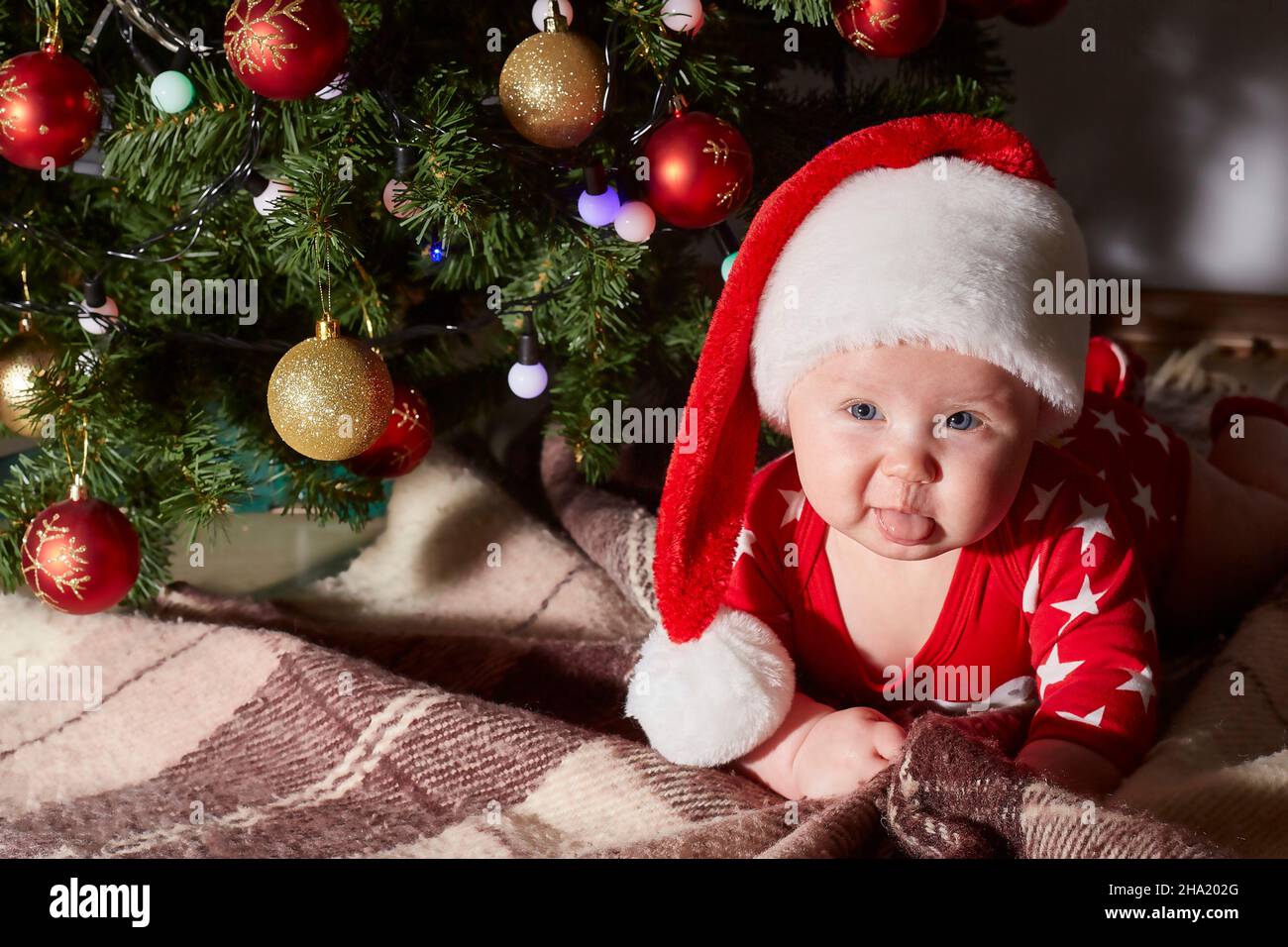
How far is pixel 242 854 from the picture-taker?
677mm

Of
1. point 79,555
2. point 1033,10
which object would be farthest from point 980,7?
point 79,555

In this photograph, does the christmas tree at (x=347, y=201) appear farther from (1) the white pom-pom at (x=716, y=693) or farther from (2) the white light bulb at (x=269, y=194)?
(1) the white pom-pom at (x=716, y=693)

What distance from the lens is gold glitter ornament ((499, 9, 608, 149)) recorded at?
74 cm

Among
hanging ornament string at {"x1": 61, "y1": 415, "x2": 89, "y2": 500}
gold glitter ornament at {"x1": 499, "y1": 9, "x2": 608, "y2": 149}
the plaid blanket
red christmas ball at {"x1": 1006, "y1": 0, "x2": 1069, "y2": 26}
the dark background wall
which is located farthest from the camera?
the dark background wall

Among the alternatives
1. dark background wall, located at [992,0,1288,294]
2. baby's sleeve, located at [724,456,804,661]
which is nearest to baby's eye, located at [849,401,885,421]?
baby's sleeve, located at [724,456,804,661]

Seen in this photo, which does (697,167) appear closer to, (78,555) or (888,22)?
(888,22)

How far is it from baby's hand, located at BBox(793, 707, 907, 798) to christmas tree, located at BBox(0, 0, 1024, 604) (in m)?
0.34

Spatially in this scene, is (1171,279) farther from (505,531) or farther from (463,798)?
(463,798)

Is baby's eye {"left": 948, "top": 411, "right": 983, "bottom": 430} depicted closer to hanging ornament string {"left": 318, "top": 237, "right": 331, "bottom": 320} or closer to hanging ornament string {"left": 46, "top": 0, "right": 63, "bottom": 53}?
hanging ornament string {"left": 318, "top": 237, "right": 331, "bottom": 320}

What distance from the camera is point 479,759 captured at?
0.75 meters

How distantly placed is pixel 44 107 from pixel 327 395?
24cm

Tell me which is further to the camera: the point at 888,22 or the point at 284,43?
the point at 888,22

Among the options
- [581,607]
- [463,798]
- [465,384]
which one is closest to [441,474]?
[465,384]
